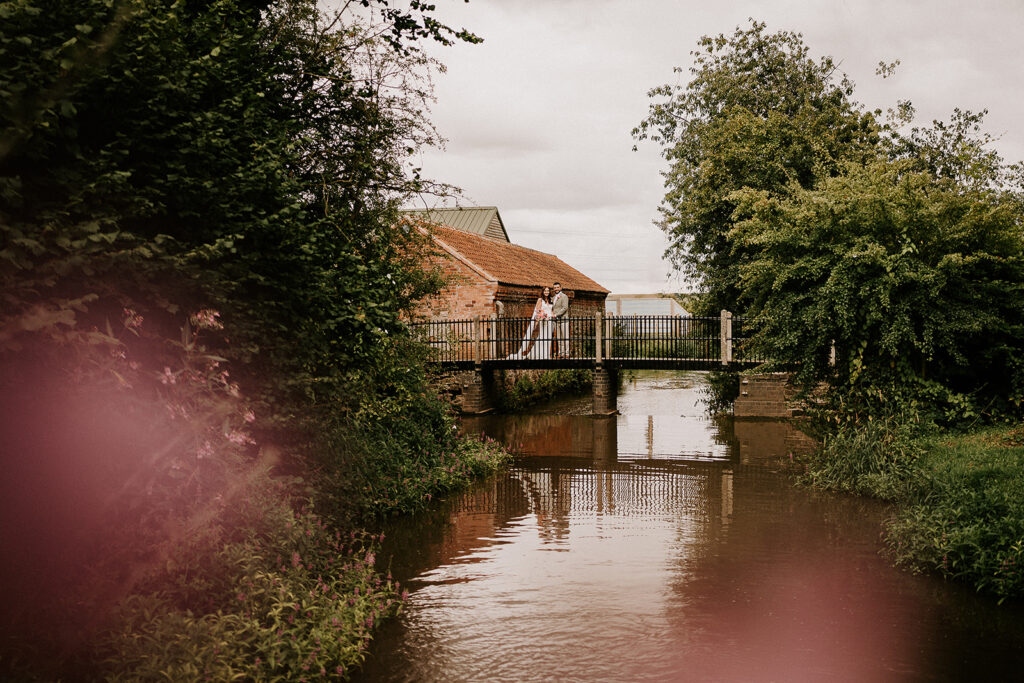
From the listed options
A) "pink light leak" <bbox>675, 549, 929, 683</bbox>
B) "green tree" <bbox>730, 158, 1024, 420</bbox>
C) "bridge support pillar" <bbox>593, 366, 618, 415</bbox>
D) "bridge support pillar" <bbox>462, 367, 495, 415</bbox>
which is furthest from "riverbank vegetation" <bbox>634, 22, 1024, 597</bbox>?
"bridge support pillar" <bbox>462, 367, 495, 415</bbox>

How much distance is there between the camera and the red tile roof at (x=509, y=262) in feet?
83.8

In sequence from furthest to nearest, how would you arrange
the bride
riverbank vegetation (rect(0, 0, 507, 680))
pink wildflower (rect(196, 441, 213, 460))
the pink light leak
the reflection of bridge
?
the bride < the reflection of bridge < the pink light leak < pink wildflower (rect(196, 441, 213, 460)) < riverbank vegetation (rect(0, 0, 507, 680))

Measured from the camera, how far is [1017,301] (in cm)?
1082

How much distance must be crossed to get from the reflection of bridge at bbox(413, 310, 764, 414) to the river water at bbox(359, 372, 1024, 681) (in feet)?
25.1

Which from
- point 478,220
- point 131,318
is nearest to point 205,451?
point 131,318

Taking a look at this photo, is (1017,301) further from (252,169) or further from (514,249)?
(514,249)

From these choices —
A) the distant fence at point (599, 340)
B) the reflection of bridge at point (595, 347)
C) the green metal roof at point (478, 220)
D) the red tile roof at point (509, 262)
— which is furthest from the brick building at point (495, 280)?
the green metal roof at point (478, 220)

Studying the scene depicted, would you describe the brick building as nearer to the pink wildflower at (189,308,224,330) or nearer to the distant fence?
the distant fence

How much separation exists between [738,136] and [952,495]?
15597mm

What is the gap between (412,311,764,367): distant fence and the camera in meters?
20.7

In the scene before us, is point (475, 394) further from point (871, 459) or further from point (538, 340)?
point (871, 459)

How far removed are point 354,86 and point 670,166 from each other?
62.3 ft

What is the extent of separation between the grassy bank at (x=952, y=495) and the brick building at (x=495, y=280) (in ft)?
24.9

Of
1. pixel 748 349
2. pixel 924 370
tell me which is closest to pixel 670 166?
pixel 748 349
